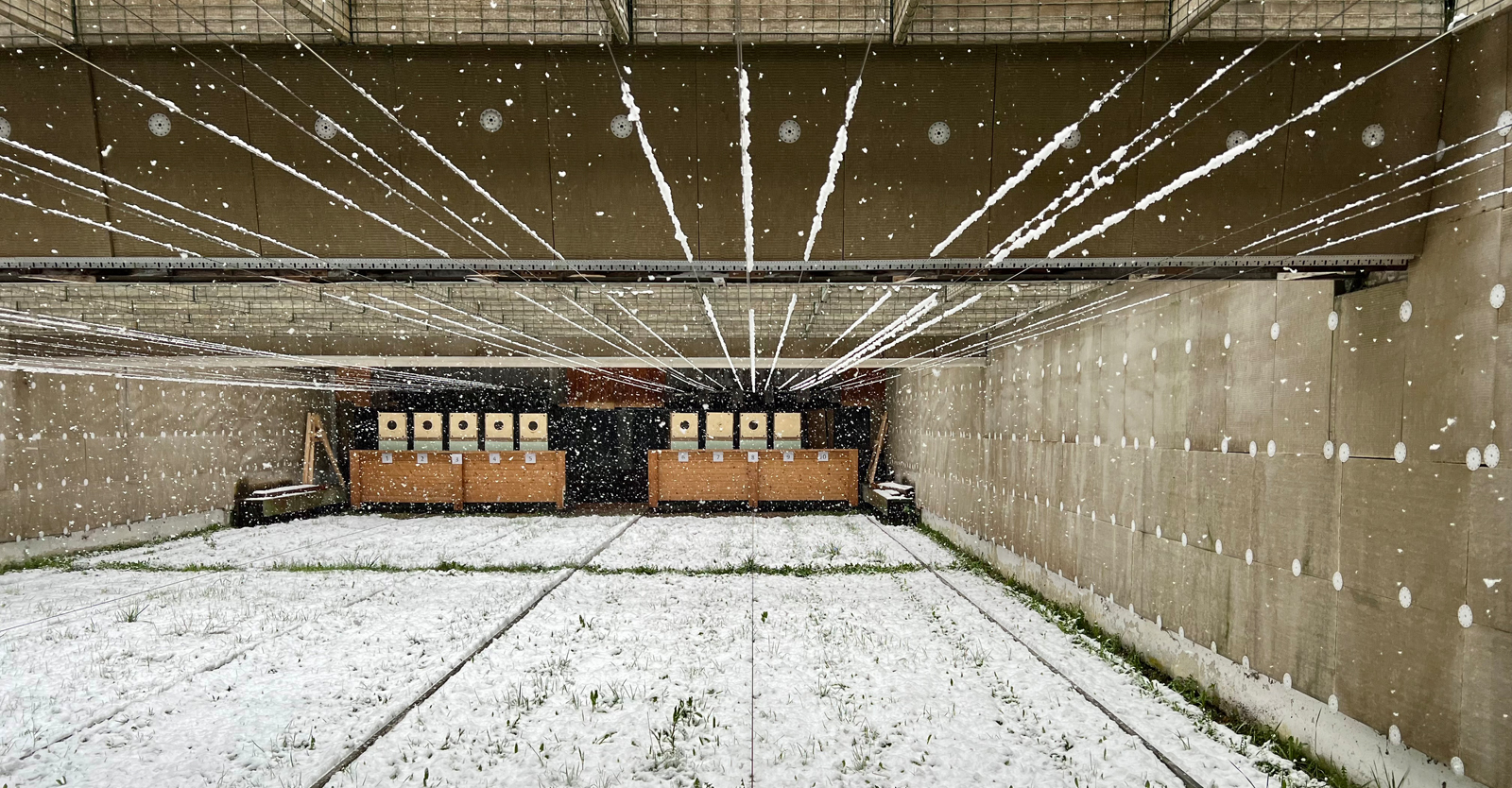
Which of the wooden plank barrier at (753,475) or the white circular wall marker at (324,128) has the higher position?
the white circular wall marker at (324,128)

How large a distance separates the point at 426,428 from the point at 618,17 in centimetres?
A: 1459

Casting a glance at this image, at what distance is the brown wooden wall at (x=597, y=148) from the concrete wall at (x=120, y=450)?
7775 millimetres

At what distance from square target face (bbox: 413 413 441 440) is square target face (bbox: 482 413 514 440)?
1203 millimetres

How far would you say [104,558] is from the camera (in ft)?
30.1

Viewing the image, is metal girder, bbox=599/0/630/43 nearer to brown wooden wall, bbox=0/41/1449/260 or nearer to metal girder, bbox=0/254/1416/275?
brown wooden wall, bbox=0/41/1449/260

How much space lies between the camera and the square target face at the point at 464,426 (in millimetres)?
15477

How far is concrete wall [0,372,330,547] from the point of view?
28.5 ft

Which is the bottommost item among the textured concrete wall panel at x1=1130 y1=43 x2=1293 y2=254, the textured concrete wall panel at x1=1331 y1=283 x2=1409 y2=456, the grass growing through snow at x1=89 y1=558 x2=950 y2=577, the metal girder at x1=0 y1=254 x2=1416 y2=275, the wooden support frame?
the grass growing through snow at x1=89 y1=558 x2=950 y2=577

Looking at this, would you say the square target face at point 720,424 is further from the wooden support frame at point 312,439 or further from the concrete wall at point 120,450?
the concrete wall at point 120,450

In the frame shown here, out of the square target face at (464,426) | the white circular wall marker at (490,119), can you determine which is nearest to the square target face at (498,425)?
the square target face at (464,426)

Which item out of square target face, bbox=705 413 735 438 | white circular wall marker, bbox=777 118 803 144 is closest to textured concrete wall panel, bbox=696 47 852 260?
white circular wall marker, bbox=777 118 803 144

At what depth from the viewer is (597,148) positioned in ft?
12.5

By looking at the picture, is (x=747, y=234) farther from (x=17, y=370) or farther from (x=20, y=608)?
(x=17, y=370)

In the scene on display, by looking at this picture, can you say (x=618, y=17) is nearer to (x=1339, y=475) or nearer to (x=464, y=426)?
(x=1339, y=475)
